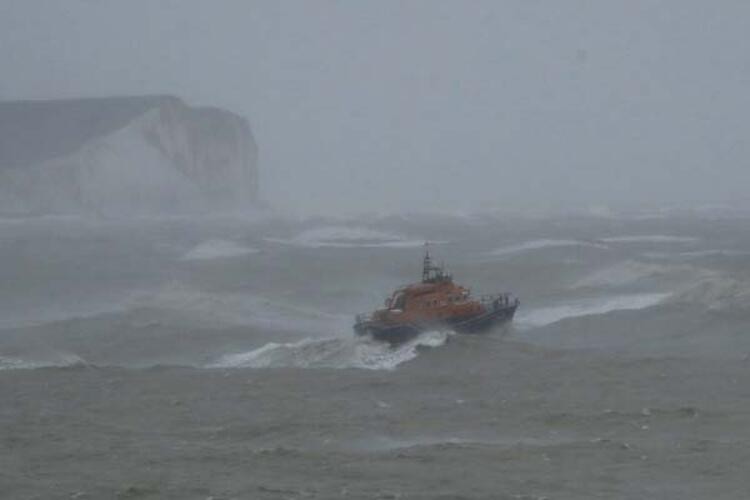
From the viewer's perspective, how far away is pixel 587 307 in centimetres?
4122

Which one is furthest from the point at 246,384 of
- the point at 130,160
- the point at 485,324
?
the point at 130,160

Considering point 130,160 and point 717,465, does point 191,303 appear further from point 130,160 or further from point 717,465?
point 130,160

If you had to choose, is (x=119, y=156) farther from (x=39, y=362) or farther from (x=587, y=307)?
(x=39, y=362)

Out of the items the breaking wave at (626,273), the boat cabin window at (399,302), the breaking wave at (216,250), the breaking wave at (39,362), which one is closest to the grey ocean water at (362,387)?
the breaking wave at (39,362)

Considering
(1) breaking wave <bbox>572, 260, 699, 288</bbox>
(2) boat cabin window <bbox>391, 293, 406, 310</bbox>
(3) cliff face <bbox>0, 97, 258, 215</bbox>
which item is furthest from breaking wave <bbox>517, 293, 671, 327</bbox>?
(3) cliff face <bbox>0, 97, 258, 215</bbox>

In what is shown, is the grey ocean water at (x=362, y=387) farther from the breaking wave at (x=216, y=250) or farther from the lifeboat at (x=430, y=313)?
the breaking wave at (x=216, y=250)

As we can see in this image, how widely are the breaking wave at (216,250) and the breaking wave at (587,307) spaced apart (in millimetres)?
25905

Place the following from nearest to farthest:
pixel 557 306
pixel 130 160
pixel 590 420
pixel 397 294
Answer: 1. pixel 590 420
2. pixel 397 294
3. pixel 557 306
4. pixel 130 160

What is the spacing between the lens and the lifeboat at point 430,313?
32625 mm

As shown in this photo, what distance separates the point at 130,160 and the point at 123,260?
54.6 meters

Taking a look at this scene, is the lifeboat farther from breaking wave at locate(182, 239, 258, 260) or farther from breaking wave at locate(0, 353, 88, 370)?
breaking wave at locate(182, 239, 258, 260)

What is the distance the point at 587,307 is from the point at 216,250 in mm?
31913

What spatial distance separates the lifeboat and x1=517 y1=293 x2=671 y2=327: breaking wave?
8.26 ft

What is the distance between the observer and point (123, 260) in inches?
2490
